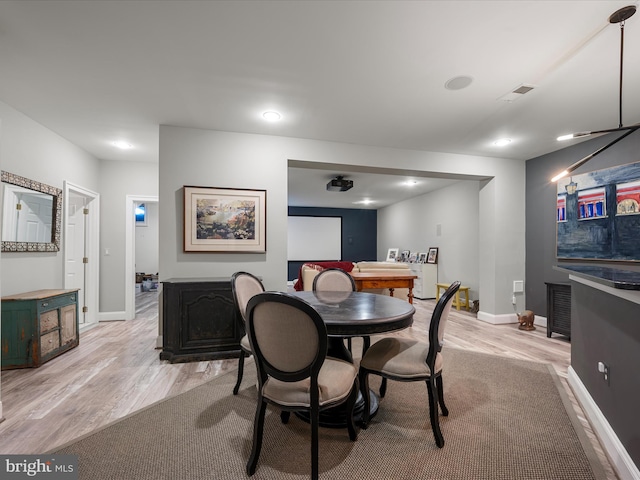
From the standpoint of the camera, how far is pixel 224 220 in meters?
3.62

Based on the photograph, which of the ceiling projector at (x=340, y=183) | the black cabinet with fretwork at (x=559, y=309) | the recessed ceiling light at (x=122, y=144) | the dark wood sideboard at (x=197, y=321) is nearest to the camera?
the dark wood sideboard at (x=197, y=321)

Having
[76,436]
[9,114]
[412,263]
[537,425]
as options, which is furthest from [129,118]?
[412,263]

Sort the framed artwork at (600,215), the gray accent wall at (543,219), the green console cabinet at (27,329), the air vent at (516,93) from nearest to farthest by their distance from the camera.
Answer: the air vent at (516,93), the green console cabinet at (27,329), the framed artwork at (600,215), the gray accent wall at (543,219)

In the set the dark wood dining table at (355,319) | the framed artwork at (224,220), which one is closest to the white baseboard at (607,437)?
the dark wood dining table at (355,319)

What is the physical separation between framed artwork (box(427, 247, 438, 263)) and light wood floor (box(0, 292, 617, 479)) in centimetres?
276

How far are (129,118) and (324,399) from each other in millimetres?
3442

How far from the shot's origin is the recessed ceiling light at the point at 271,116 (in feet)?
10.4

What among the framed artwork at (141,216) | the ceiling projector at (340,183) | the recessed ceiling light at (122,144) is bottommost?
the framed artwork at (141,216)

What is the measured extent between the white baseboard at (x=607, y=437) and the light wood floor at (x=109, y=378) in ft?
0.14

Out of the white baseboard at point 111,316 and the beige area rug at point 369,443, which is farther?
the white baseboard at point 111,316

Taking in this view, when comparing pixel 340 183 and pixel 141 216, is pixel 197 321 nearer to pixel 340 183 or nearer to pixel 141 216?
pixel 340 183

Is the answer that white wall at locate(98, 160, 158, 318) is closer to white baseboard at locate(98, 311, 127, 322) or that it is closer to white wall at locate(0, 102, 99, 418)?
white baseboard at locate(98, 311, 127, 322)

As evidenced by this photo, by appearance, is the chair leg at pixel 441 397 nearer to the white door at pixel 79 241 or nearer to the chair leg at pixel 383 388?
the chair leg at pixel 383 388

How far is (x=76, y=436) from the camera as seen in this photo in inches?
73.9
